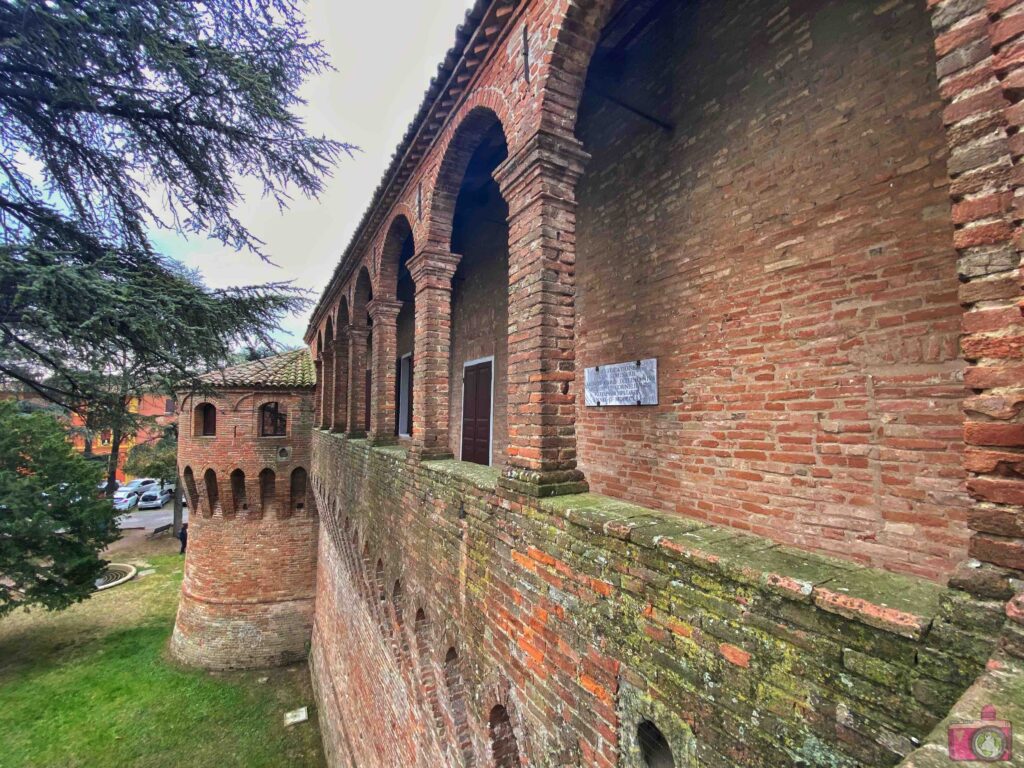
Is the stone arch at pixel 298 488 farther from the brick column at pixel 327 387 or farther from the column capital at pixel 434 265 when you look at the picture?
the column capital at pixel 434 265

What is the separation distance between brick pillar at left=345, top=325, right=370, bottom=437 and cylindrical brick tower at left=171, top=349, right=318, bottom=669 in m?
6.64

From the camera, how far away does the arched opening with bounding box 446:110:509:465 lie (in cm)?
766

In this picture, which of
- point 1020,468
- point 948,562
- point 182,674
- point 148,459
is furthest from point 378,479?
point 148,459

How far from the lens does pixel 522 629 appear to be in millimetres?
3199

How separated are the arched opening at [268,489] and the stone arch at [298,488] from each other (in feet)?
1.62

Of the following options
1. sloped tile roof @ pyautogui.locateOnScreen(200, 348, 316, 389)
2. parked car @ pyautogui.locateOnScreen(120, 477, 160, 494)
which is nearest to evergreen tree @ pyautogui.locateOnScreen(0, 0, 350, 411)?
sloped tile roof @ pyautogui.locateOnScreen(200, 348, 316, 389)

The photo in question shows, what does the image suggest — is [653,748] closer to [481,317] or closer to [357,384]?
[481,317]

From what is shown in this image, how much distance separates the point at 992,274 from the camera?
1.45m

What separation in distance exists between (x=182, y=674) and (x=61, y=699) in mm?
3013

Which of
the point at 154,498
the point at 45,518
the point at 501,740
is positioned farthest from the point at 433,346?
the point at 154,498

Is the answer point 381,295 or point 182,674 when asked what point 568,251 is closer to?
point 381,295

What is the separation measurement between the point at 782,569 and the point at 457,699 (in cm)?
374

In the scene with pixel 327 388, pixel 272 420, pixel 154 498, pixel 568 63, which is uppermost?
pixel 568 63

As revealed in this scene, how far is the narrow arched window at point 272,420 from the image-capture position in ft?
51.8
